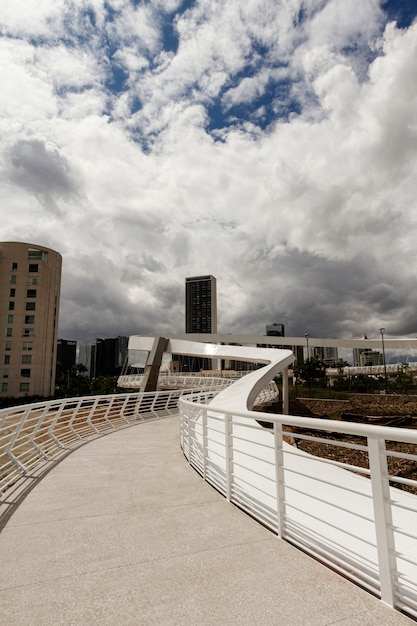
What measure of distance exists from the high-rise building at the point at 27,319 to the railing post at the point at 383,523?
54.9 metres

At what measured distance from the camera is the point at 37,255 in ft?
180

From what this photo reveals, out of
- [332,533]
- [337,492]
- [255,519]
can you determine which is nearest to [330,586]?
[332,533]

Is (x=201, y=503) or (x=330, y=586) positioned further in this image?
(x=201, y=503)

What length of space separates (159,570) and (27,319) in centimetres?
5595

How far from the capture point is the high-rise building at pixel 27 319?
51219 mm

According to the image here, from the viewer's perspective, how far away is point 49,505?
4891mm

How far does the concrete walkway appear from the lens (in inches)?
94.4

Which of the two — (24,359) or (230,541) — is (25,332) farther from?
(230,541)

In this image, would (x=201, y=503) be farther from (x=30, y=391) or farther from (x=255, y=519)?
(x=30, y=391)

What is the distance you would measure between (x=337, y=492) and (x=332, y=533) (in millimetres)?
1972

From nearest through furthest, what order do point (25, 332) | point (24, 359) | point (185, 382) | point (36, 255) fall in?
point (185, 382) → point (24, 359) → point (25, 332) → point (36, 255)

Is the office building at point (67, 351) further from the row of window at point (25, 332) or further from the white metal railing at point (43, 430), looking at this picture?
the white metal railing at point (43, 430)

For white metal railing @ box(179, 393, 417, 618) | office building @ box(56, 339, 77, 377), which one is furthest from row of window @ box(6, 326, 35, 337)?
office building @ box(56, 339, 77, 377)

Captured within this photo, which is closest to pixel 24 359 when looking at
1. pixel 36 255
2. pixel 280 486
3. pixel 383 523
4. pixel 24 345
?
pixel 24 345
